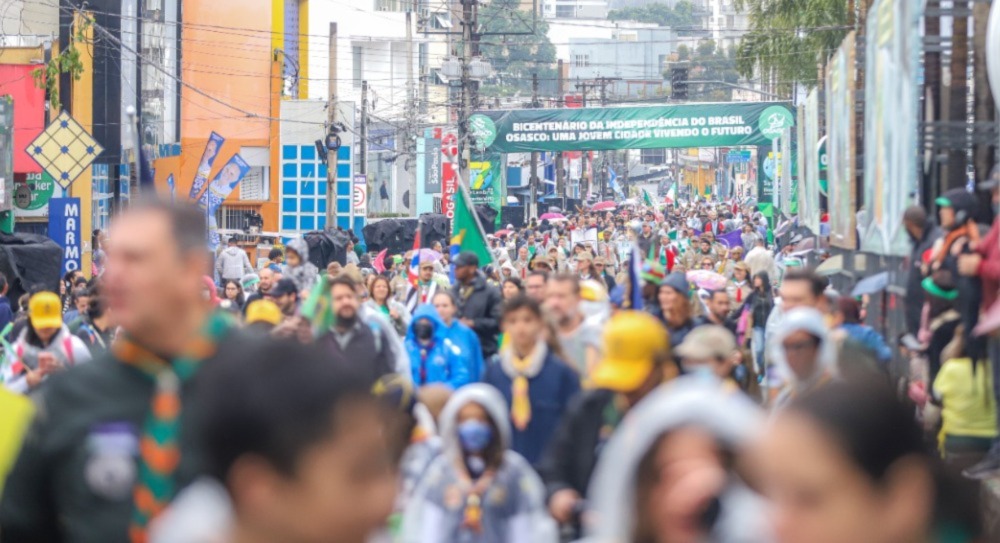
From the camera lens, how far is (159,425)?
315 cm

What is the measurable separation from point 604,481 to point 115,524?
1091 millimetres

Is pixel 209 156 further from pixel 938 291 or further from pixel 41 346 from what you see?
pixel 938 291

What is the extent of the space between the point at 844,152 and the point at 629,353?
1165 cm

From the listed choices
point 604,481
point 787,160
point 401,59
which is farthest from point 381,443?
point 401,59

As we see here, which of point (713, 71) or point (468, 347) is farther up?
point (713, 71)

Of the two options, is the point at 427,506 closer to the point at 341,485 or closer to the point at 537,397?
the point at 537,397

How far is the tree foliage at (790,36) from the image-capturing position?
32906 mm

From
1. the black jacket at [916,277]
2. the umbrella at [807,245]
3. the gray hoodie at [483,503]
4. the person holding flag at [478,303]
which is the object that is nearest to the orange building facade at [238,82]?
the umbrella at [807,245]

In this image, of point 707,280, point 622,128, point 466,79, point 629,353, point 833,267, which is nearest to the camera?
point 629,353

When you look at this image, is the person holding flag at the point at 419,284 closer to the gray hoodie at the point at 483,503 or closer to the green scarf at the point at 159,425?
the gray hoodie at the point at 483,503

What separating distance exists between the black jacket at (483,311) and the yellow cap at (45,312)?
4.15 m

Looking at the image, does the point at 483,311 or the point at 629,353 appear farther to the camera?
the point at 483,311

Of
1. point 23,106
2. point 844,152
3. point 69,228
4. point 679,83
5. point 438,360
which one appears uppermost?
point 679,83

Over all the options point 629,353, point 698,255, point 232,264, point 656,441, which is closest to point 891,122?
point 629,353
